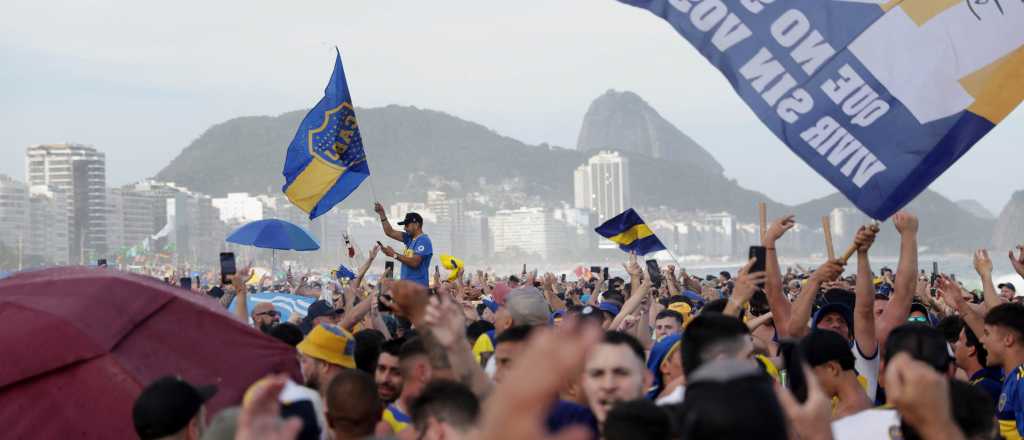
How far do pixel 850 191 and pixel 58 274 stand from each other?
13.1 ft

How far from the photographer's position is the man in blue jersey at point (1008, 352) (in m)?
5.84

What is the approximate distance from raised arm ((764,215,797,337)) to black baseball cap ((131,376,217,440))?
3.47 meters

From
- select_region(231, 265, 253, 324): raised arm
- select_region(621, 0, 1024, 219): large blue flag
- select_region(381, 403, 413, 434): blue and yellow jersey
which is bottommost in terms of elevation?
select_region(381, 403, 413, 434): blue and yellow jersey

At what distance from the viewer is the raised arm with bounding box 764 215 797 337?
6.69m

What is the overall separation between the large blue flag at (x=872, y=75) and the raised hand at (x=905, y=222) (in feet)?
1.14

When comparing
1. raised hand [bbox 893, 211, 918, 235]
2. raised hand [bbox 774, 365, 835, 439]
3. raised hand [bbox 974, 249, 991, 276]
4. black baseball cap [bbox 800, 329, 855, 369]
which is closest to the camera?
raised hand [bbox 774, 365, 835, 439]

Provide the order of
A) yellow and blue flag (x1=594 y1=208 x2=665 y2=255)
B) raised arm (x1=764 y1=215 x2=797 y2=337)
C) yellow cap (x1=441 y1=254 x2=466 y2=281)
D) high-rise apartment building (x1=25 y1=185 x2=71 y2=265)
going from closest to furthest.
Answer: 1. raised arm (x1=764 y1=215 x2=797 y2=337)
2. yellow cap (x1=441 y1=254 x2=466 y2=281)
3. yellow and blue flag (x1=594 y1=208 x2=665 y2=255)
4. high-rise apartment building (x1=25 y1=185 x2=71 y2=265)

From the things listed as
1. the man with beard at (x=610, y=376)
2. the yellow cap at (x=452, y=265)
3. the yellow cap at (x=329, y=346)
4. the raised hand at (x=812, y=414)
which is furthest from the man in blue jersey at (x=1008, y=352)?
the yellow cap at (x=452, y=265)

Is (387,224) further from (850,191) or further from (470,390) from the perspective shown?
(470,390)

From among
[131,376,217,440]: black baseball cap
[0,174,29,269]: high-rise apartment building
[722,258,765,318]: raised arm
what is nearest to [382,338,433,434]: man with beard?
[131,376,217,440]: black baseball cap

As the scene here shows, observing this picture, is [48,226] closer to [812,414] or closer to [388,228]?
[388,228]

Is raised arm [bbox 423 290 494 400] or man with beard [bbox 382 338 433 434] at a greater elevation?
raised arm [bbox 423 290 494 400]

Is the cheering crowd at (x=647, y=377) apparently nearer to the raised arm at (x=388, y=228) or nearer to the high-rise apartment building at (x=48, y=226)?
the raised arm at (x=388, y=228)

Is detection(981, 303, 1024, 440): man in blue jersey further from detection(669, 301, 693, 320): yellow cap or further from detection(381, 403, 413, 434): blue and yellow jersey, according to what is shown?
detection(669, 301, 693, 320): yellow cap
